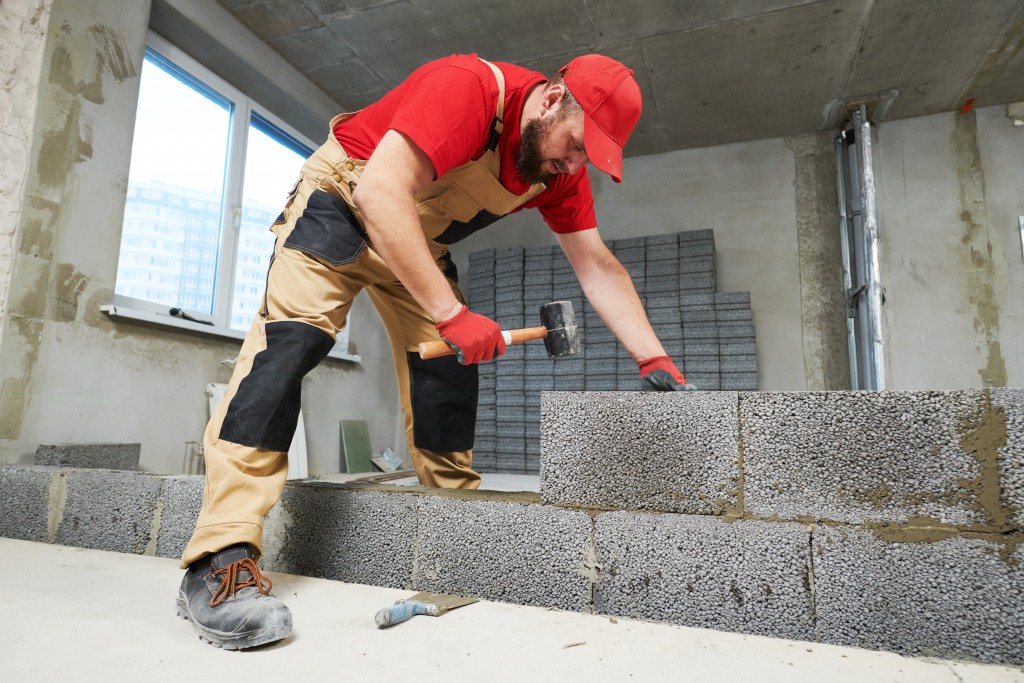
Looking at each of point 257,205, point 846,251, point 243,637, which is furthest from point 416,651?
point 846,251

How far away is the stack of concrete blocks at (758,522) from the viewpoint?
3.42ft

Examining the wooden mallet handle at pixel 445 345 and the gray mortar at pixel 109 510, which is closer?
the wooden mallet handle at pixel 445 345

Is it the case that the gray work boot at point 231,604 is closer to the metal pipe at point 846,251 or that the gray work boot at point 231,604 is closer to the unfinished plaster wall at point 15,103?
the unfinished plaster wall at point 15,103

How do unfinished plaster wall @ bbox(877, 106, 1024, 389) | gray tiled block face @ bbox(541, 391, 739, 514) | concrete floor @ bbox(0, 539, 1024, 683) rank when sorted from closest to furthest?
concrete floor @ bbox(0, 539, 1024, 683)
gray tiled block face @ bbox(541, 391, 739, 514)
unfinished plaster wall @ bbox(877, 106, 1024, 389)

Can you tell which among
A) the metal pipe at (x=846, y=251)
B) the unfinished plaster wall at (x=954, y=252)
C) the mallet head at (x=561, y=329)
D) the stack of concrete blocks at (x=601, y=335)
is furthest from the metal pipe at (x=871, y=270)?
the mallet head at (x=561, y=329)

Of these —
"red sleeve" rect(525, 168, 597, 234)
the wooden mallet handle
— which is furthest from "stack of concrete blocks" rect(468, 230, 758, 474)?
the wooden mallet handle

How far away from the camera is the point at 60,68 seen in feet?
9.27

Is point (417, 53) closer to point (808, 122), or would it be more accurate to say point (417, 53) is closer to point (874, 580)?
point (808, 122)

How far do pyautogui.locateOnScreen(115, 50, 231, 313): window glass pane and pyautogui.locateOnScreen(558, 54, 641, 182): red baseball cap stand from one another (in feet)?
9.40

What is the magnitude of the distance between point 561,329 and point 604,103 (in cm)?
57

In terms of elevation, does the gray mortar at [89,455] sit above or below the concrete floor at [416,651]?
above

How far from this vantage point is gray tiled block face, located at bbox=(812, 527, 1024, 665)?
1.02 m

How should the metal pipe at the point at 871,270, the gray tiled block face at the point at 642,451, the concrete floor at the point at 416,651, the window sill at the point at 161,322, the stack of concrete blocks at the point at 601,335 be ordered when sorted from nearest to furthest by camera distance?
the concrete floor at the point at 416,651, the gray tiled block face at the point at 642,451, the window sill at the point at 161,322, the metal pipe at the point at 871,270, the stack of concrete blocks at the point at 601,335

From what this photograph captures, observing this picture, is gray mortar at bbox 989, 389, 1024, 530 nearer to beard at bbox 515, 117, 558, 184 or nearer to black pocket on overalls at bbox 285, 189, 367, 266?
beard at bbox 515, 117, 558, 184
